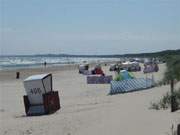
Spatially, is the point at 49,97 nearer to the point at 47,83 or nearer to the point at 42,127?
the point at 47,83

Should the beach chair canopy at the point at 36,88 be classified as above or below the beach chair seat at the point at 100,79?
above

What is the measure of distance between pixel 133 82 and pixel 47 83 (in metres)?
5.92

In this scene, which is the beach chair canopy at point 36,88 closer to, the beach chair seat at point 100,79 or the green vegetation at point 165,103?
the green vegetation at point 165,103

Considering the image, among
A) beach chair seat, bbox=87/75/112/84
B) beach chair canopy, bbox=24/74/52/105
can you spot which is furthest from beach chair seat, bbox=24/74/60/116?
beach chair seat, bbox=87/75/112/84

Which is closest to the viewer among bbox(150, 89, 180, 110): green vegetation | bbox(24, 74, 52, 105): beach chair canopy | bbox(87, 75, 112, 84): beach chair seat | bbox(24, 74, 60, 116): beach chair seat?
bbox(150, 89, 180, 110): green vegetation

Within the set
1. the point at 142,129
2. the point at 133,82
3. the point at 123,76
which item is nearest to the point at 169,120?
the point at 142,129

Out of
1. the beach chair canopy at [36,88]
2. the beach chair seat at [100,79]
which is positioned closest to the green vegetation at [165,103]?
the beach chair canopy at [36,88]

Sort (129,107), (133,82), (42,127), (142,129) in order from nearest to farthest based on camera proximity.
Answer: (142,129)
(42,127)
(129,107)
(133,82)

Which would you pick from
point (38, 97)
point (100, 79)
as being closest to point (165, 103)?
point (38, 97)

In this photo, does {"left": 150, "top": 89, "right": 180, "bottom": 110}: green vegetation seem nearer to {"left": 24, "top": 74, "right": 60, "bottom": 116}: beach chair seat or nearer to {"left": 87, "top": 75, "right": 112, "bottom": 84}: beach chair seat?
{"left": 24, "top": 74, "right": 60, "bottom": 116}: beach chair seat

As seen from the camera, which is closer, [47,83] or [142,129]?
[142,129]

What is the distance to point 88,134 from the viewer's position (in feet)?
28.2

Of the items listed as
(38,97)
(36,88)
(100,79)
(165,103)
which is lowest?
(100,79)

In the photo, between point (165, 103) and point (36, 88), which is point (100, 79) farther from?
point (165, 103)
